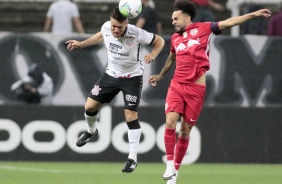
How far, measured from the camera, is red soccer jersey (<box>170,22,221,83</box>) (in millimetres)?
15117

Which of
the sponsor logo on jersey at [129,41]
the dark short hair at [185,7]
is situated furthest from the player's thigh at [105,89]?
the dark short hair at [185,7]

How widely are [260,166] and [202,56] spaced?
5.06 metres

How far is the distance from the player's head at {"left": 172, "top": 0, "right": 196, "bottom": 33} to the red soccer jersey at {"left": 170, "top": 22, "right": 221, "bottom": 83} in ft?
0.32

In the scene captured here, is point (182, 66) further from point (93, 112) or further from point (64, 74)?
point (64, 74)

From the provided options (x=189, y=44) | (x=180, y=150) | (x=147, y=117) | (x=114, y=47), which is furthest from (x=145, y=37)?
(x=147, y=117)

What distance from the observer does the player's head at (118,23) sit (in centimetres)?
1501

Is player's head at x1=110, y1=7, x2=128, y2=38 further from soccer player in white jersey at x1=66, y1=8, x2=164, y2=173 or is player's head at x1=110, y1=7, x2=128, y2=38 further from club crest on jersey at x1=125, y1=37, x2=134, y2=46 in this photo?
club crest on jersey at x1=125, y1=37, x2=134, y2=46

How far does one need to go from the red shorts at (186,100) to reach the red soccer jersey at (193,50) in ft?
0.31

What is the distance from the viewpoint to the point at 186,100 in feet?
49.7

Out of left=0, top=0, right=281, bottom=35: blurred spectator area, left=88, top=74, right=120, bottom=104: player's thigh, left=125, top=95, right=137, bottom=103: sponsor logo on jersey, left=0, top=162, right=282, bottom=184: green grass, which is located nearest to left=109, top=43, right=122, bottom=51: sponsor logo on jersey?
left=88, top=74, right=120, bottom=104: player's thigh

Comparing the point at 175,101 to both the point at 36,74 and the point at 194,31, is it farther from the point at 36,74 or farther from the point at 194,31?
the point at 36,74

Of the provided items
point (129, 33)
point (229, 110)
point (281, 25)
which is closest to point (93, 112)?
point (129, 33)

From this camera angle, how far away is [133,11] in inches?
584

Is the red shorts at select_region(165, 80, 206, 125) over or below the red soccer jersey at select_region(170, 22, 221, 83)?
below
